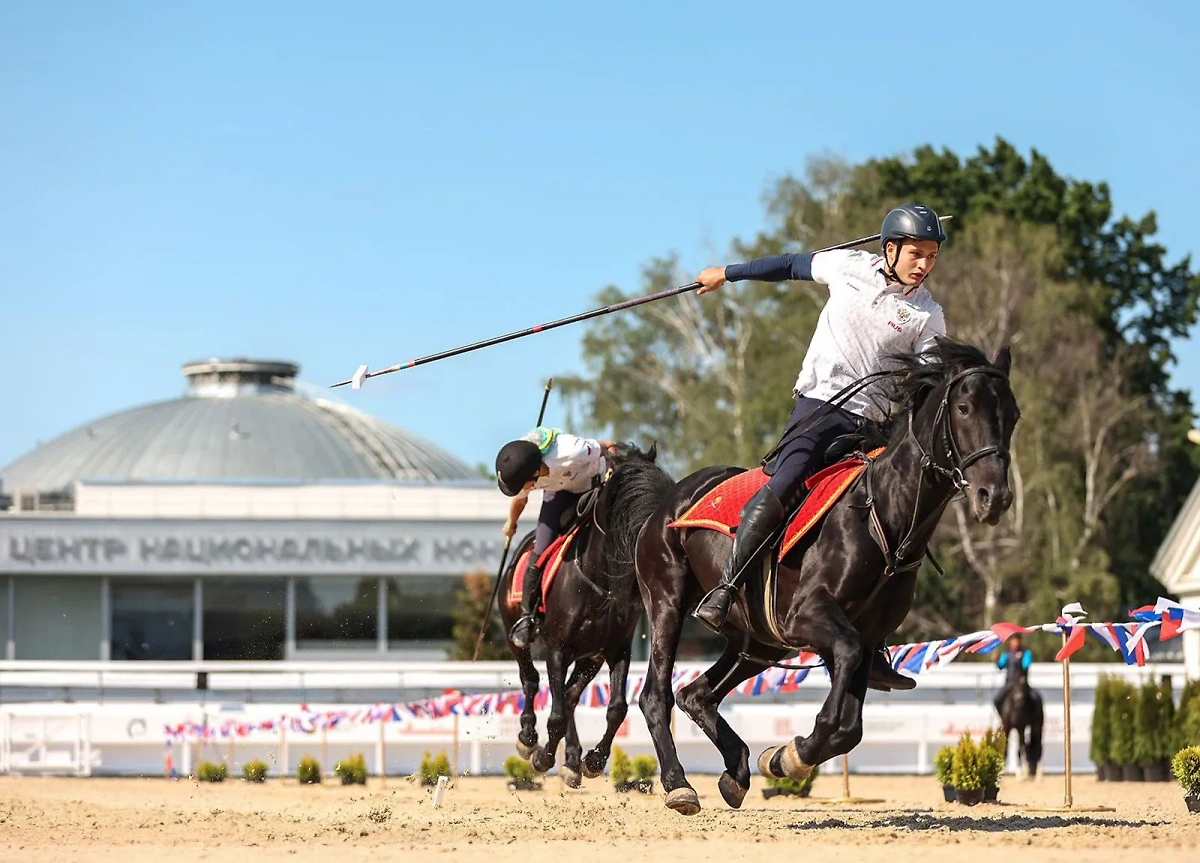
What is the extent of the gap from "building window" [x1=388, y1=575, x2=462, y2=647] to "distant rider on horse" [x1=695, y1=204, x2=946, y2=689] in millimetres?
41894

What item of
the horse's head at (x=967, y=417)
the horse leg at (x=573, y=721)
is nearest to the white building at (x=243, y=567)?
the horse leg at (x=573, y=721)

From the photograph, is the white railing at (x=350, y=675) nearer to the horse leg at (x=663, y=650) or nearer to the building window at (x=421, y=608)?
the horse leg at (x=663, y=650)

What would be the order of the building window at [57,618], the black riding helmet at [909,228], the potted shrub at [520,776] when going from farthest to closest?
the building window at [57,618]
the potted shrub at [520,776]
the black riding helmet at [909,228]

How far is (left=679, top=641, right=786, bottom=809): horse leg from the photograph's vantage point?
31.6ft

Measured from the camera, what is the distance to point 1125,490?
46.7m

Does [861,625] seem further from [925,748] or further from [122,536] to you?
[122,536]

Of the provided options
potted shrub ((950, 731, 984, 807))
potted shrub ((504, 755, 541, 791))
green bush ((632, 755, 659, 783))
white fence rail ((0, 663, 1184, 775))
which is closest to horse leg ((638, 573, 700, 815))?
potted shrub ((950, 731, 984, 807))

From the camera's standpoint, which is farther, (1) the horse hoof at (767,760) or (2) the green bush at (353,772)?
(2) the green bush at (353,772)

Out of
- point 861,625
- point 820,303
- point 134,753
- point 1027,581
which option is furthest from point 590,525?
point 820,303

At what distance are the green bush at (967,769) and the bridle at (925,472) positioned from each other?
624 centimetres

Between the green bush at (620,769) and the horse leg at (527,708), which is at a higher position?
the horse leg at (527,708)

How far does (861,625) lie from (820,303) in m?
39.9

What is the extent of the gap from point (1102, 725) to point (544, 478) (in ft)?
38.7

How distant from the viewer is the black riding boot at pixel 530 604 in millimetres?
12776
